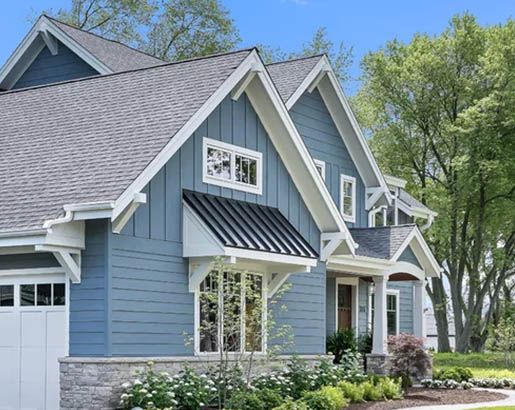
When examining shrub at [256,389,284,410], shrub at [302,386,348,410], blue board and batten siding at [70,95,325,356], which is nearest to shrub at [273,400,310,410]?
shrub at [256,389,284,410]

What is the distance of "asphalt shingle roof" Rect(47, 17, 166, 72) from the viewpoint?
79.8 ft

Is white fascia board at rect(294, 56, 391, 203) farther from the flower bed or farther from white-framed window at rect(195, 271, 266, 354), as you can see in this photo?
the flower bed

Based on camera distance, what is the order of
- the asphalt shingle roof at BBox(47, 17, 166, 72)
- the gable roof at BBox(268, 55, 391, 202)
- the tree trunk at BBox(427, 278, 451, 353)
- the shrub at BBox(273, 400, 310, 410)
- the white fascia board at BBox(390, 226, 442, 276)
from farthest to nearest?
the tree trunk at BBox(427, 278, 451, 353), the asphalt shingle roof at BBox(47, 17, 166, 72), the white fascia board at BBox(390, 226, 442, 276), the gable roof at BBox(268, 55, 391, 202), the shrub at BBox(273, 400, 310, 410)

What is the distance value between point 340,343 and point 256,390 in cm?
746

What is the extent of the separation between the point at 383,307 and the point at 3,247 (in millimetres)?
11550

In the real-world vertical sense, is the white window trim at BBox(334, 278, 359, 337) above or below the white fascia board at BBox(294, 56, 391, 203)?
below

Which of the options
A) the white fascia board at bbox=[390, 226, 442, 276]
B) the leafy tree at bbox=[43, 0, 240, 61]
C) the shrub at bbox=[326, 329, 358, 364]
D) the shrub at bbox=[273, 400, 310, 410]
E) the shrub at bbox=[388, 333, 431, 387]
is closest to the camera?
the shrub at bbox=[273, 400, 310, 410]

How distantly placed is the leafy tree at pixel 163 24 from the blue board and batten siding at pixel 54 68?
18434 millimetres

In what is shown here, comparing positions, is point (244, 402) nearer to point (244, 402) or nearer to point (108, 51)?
point (244, 402)

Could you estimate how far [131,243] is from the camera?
15.0 meters

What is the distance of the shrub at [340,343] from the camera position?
23031 millimetres

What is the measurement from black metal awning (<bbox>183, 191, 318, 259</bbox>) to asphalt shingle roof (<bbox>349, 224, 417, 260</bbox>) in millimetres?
5190

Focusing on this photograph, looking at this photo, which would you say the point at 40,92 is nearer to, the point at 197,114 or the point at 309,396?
the point at 197,114

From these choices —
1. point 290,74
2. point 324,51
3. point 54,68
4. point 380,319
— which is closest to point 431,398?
point 380,319
